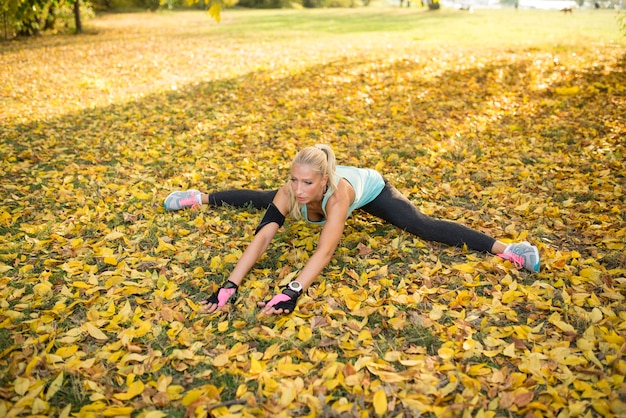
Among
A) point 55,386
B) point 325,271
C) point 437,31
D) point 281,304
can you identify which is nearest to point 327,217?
point 325,271

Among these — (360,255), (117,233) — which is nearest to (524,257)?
(360,255)

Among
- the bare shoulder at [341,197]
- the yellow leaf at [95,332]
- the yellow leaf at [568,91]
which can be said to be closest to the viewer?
the yellow leaf at [95,332]

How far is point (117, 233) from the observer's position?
A: 405cm

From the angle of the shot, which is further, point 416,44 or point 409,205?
point 416,44

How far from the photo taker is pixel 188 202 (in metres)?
4.55

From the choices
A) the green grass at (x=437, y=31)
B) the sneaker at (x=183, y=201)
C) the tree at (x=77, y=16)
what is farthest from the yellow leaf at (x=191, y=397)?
the tree at (x=77, y=16)

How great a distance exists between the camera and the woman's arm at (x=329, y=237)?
3.21 meters

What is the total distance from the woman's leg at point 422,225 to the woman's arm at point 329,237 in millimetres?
579

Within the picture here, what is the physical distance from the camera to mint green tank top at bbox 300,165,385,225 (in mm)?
3697

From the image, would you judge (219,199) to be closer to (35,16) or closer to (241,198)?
(241,198)

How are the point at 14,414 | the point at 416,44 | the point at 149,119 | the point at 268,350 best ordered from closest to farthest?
the point at 14,414, the point at 268,350, the point at 149,119, the point at 416,44

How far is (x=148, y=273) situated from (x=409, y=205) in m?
2.24

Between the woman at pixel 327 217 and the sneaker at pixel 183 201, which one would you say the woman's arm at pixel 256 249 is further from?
the sneaker at pixel 183 201

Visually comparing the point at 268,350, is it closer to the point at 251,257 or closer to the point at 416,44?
the point at 251,257
